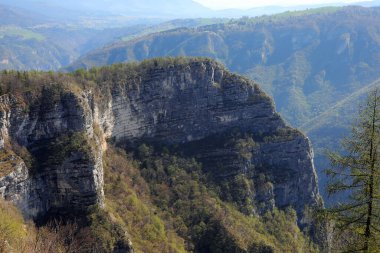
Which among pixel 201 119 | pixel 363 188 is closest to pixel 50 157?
pixel 201 119

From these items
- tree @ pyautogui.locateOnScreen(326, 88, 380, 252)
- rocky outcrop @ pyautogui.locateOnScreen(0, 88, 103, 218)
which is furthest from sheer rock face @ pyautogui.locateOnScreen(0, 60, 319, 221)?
tree @ pyautogui.locateOnScreen(326, 88, 380, 252)

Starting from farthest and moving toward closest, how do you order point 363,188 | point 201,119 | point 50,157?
point 201,119 → point 50,157 → point 363,188

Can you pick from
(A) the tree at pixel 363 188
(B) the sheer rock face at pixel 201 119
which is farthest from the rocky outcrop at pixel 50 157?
(A) the tree at pixel 363 188

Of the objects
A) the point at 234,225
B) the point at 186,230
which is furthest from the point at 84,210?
the point at 234,225

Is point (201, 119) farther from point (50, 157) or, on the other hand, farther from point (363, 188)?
point (363, 188)

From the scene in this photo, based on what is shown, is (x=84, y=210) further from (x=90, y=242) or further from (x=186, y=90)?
(x=186, y=90)

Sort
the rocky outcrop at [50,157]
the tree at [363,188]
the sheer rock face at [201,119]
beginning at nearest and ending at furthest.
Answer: the tree at [363,188], the rocky outcrop at [50,157], the sheer rock face at [201,119]

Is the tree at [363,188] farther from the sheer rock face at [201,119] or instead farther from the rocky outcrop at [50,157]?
the sheer rock face at [201,119]

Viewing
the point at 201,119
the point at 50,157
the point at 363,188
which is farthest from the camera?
the point at 201,119

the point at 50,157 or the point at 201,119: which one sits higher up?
the point at 50,157
